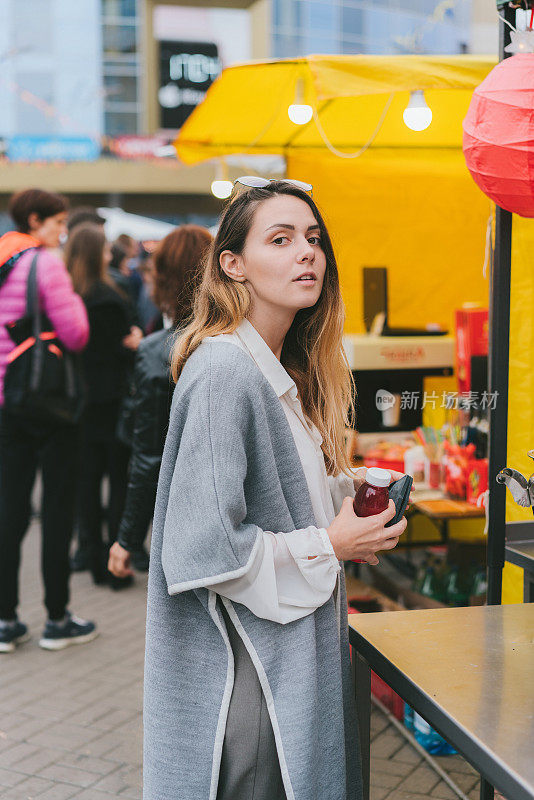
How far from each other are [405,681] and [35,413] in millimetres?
2755

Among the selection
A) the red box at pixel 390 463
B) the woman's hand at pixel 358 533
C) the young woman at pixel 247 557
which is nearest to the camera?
the young woman at pixel 247 557

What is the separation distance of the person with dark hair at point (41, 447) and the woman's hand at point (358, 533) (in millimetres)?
2727

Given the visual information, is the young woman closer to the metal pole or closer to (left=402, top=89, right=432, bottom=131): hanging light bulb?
the metal pole

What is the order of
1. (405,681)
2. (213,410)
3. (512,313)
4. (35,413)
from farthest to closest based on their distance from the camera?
1. (35,413)
2. (512,313)
3. (405,681)
4. (213,410)

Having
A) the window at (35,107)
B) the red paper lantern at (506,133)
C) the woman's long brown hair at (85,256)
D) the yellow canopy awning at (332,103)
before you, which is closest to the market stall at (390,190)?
the yellow canopy awning at (332,103)

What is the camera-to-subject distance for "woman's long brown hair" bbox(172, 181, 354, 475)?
68.4 inches

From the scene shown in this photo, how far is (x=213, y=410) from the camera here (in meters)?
1.53

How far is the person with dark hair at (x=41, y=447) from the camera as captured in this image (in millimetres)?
4059

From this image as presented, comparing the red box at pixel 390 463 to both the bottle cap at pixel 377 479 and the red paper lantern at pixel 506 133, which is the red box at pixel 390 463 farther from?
the bottle cap at pixel 377 479

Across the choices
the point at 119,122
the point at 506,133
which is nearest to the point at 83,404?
the point at 506,133

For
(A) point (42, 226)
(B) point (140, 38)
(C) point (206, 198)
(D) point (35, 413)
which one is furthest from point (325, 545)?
(B) point (140, 38)

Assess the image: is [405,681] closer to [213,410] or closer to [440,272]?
[213,410]

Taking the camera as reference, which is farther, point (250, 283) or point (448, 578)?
point (448, 578)

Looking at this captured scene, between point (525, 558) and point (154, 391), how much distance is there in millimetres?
1468
